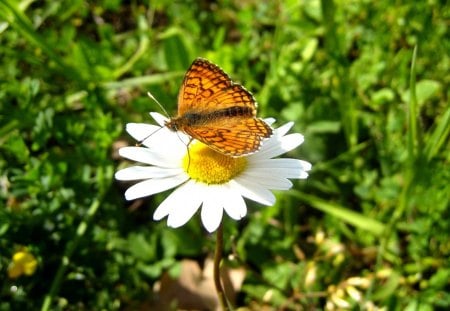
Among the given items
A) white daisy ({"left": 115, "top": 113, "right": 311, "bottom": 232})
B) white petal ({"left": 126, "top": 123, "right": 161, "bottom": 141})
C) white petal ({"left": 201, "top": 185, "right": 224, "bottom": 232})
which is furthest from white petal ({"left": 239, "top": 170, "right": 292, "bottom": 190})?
white petal ({"left": 126, "top": 123, "right": 161, "bottom": 141})

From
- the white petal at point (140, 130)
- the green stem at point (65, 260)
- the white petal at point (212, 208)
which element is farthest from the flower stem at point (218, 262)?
the green stem at point (65, 260)

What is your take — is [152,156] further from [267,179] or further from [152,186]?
[267,179]

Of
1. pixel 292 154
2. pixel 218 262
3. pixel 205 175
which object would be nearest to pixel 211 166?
pixel 205 175

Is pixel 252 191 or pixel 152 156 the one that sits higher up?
pixel 152 156

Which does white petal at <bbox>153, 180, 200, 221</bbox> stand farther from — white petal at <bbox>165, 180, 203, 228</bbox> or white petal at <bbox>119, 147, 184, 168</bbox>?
white petal at <bbox>119, 147, 184, 168</bbox>

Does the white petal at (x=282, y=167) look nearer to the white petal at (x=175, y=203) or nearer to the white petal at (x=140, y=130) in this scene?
the white petal at (x=175, y=203)

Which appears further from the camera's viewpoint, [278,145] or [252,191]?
[278,145]
